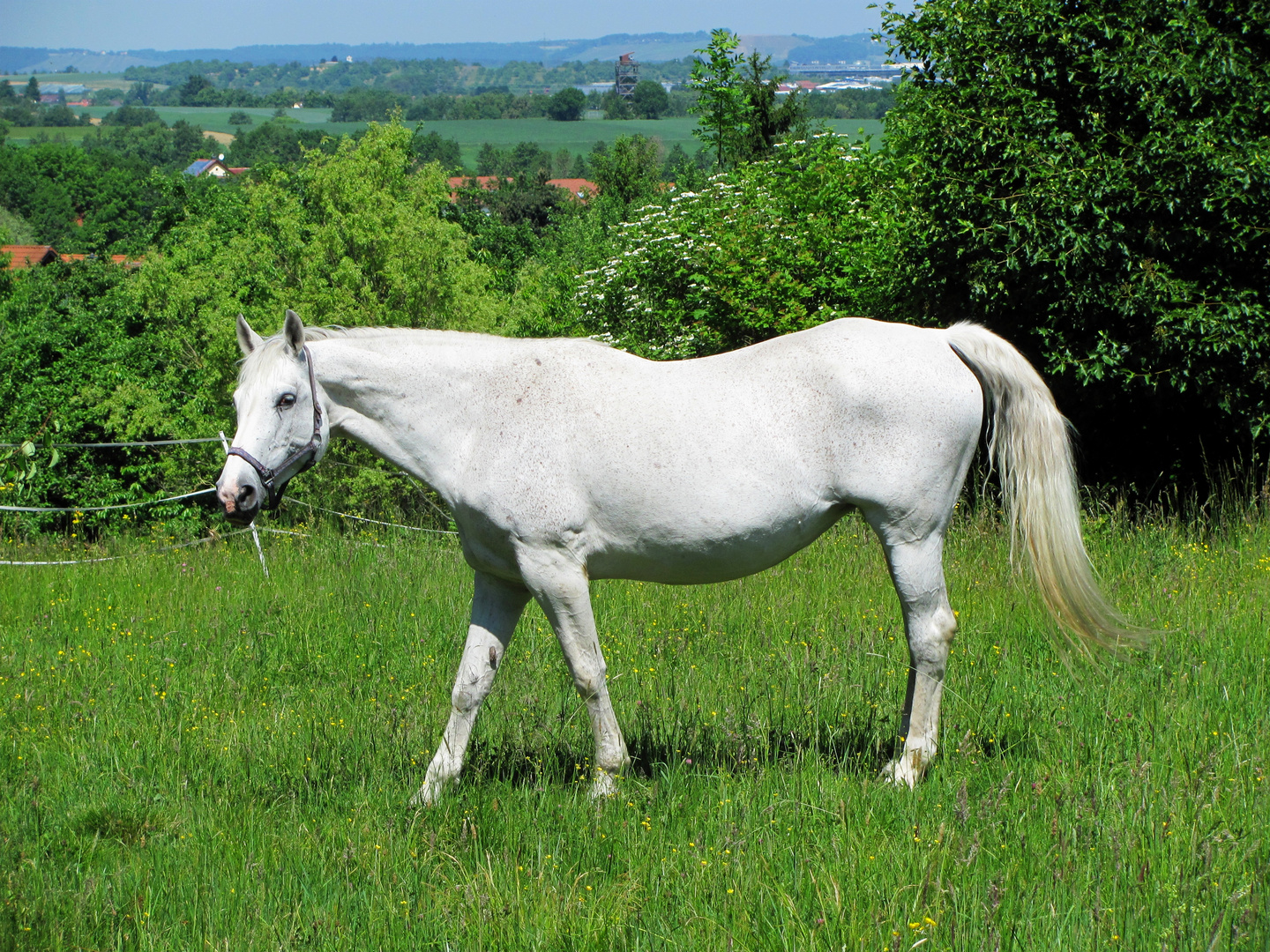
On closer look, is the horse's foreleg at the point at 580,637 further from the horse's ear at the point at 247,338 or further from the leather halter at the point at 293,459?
the horse's ear at the point at 247,338

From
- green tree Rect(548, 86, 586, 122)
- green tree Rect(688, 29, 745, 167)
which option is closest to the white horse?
green tree Rect(688, 29, 745, 167)

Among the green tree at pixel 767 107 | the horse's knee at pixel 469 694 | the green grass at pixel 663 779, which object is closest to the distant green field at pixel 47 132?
the green tree at pixel 767 107

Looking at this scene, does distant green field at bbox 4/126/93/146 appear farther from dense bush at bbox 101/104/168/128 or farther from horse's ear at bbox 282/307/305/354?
horse's ear at bbox 282/307/305/354

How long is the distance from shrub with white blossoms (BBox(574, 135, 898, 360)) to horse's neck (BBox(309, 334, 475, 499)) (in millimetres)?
6266

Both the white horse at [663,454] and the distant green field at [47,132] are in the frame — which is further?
the distant green field at [47,132]

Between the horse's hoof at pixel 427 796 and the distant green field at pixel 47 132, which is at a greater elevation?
the distant green field at pixel 47 132

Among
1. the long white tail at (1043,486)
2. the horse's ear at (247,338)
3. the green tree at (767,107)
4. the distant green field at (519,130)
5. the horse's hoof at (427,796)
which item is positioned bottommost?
the horse's hoof at (427,796)

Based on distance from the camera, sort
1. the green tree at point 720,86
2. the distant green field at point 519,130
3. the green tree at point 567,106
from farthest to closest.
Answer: the green tree at point 567,106
the distant green field at point 519,130
the green tree at point 720,86

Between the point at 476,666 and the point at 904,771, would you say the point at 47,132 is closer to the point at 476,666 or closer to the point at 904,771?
the point at 476,666

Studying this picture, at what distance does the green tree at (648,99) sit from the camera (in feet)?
559

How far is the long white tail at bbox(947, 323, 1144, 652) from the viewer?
165 inches

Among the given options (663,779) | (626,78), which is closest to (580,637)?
(663,779)

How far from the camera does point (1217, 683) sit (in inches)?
183

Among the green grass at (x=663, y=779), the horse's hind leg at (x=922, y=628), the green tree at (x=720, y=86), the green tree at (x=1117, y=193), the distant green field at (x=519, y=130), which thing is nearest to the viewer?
the green grass at (x=663, y=779)
